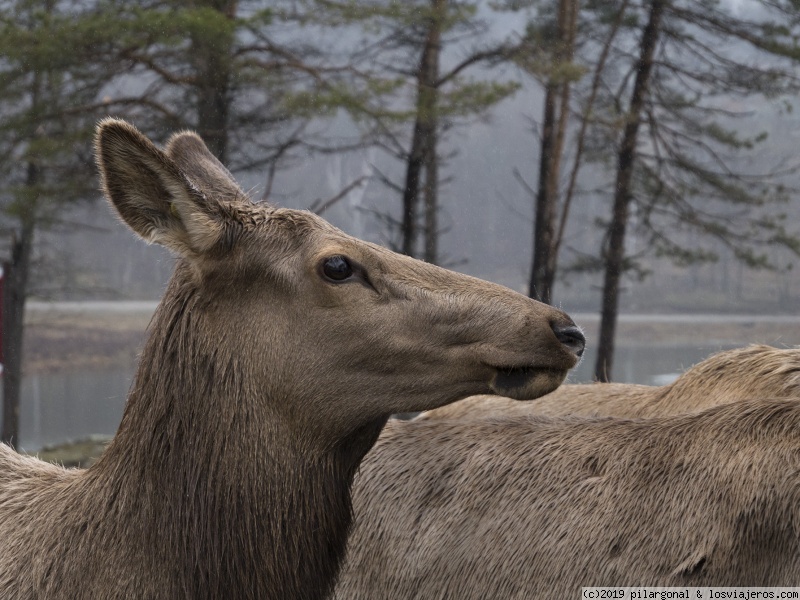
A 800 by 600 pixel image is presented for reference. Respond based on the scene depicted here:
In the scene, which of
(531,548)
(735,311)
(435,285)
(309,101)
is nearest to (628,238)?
(735,311)

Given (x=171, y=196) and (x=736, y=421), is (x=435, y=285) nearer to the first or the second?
(x=171, y=196)

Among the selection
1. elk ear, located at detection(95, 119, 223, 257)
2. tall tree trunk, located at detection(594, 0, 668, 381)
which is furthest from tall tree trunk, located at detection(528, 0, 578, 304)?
elk ear, located at detection(95, 119, 223, 257)

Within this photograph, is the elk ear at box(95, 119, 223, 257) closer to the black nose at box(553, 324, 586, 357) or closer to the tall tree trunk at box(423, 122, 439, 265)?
the black nose at box(553, 324, 586, 357)

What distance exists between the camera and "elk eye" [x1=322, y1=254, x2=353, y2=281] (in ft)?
8.96

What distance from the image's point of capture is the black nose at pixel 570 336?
2.60m

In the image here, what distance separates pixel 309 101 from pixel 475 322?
633 centimetres

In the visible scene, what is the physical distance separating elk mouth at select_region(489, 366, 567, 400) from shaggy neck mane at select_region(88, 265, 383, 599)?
462mm

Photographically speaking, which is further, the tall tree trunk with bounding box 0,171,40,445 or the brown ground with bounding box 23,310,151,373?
the brown ground with bounding box 23,310,151,373

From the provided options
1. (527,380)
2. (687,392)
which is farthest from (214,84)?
(527,380)

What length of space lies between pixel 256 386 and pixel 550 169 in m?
6.05

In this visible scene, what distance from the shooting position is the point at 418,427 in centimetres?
412

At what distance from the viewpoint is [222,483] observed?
2.71 meters

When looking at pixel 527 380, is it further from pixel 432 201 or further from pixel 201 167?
pixel 432 201

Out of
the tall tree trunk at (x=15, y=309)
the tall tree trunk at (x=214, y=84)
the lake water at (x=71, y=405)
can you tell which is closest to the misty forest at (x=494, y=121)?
the tall tree trunk at (x=214, y=84)
